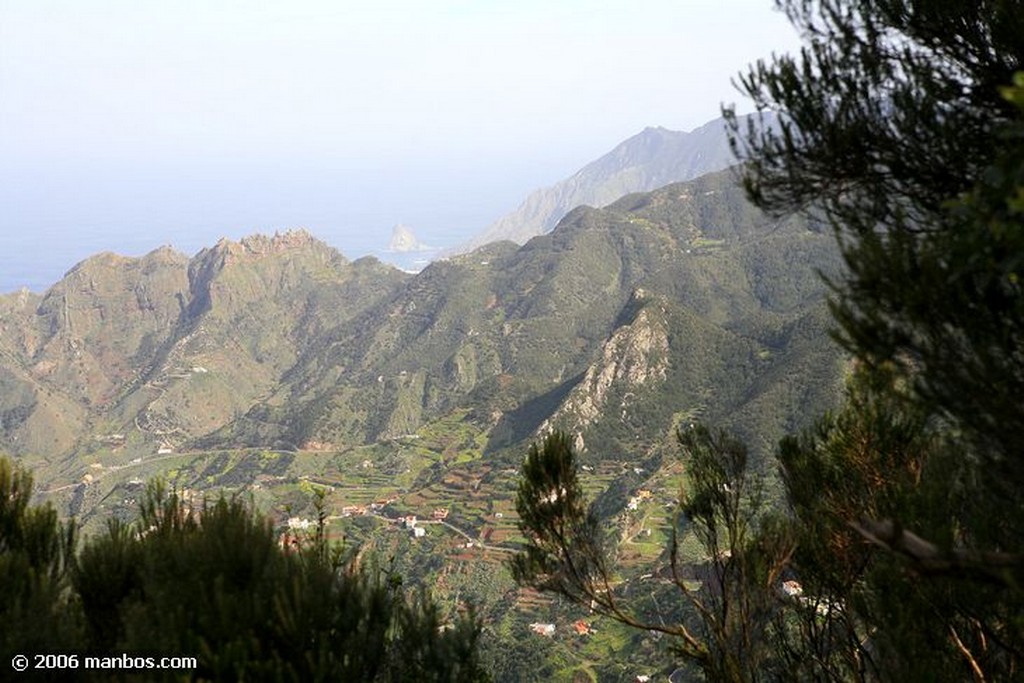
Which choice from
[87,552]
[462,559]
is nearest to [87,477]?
[462,559]

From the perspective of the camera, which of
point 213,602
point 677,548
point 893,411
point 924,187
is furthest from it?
point 893,411

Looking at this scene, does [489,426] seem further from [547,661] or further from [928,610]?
[928,610]

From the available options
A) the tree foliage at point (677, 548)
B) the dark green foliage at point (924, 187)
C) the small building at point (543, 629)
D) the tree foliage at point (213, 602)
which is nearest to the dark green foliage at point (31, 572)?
the tree foliage at point (213, 602)

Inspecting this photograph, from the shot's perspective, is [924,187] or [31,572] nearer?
[31,572]

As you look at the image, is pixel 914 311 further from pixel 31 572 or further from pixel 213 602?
pixel 31 572

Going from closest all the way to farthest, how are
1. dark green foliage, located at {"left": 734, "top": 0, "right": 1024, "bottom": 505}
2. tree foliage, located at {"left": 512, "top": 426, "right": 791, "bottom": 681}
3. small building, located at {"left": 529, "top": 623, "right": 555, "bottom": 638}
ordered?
dark green foliage, located at {"left": 734, "top": 0, "right": 1024, "bottom": 505} → tree foliage, located at {"left": 512, "top": 426, "right": 791, "bottom": 681} → small building, located at {"left": 529, "top": 623, "right": 555, "bottom": 638}

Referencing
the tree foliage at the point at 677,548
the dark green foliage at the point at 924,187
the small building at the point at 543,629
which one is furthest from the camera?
the small building at the point at 543,629

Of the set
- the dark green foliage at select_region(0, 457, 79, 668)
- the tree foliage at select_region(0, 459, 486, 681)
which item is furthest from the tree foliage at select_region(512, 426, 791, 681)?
the dark green foliage at select_region(0, 457, 79, 668)

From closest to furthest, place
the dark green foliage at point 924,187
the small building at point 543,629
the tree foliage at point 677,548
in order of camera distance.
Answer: the dark green foliage at point 924,187, the tree foliage at point 677,548, the small building at point 543,629

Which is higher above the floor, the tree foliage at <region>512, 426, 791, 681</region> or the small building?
the tree foliage at <region>512, 426, 791, 681</region>

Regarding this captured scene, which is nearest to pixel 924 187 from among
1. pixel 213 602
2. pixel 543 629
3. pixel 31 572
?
pixel 213 602

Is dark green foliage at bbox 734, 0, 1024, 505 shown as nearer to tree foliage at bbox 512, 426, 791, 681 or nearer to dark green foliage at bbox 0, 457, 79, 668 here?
tree foliage at bbox 512, 426, 791, 681

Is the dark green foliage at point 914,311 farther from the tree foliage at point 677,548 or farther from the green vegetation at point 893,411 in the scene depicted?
the tree foliage at point 677,548

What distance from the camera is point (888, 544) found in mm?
3846
